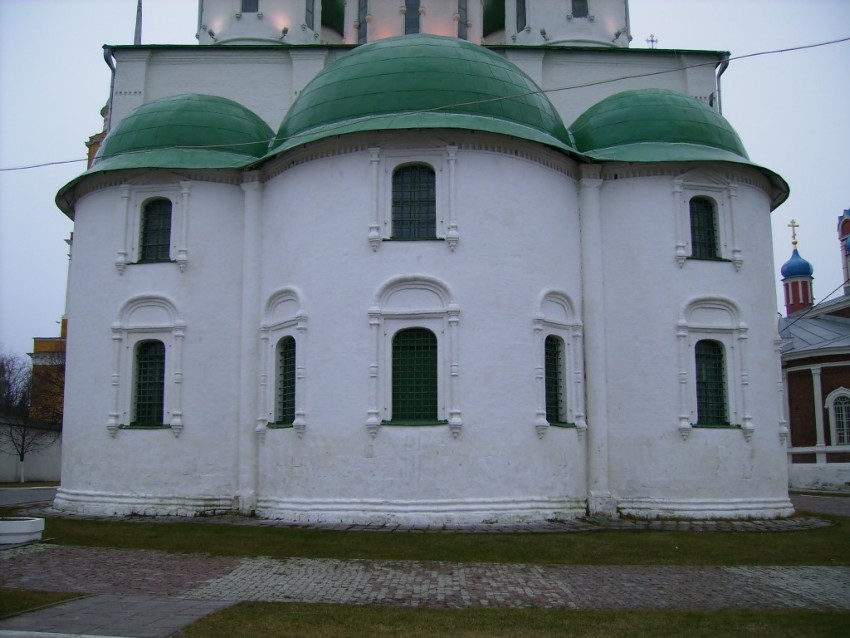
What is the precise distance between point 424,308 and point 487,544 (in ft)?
18.2

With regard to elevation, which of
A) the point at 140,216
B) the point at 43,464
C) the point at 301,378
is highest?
the point at 140,216

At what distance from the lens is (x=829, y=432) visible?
39875mm

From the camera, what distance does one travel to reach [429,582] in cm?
1245

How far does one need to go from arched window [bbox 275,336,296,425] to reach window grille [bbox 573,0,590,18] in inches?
687

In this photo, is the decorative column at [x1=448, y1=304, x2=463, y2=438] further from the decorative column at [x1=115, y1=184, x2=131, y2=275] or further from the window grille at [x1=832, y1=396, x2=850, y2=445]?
the window grille at [x1=832, y1=396, x2=850, y2=445]

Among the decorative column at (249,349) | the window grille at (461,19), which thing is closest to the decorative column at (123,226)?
the decorative column at (249,349)

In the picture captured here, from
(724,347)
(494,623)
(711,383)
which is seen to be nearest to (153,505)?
(494,623)

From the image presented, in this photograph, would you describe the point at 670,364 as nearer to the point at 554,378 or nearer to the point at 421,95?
the point at 554,378

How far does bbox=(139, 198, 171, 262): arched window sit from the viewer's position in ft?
71.8

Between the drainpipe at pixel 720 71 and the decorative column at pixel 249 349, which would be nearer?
the decorative column at pixel 249 349

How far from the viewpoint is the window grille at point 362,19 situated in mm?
29891

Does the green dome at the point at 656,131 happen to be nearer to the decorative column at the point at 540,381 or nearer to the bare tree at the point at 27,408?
the decorative column at the point at 540,381

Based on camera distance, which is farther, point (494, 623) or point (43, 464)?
point (43, 464)

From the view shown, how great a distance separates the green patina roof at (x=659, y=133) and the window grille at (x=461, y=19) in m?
8.38
